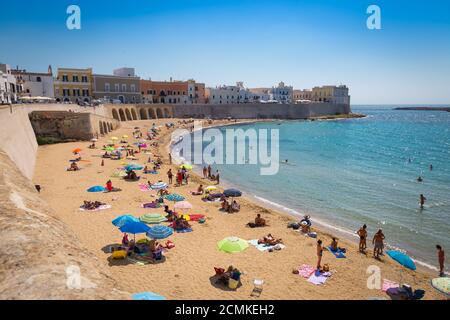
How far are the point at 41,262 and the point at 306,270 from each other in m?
8.46

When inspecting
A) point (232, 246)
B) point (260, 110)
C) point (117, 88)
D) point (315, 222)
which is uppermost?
point (117, 88)

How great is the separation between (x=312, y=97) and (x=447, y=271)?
117070 mm

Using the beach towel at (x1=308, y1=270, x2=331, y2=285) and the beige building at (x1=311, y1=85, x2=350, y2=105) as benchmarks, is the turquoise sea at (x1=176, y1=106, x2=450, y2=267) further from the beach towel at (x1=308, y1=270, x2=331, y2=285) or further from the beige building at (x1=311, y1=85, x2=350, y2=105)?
the beige building at (x1=311, y1=85, x2=350, y2=105)

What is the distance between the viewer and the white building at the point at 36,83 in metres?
52.4

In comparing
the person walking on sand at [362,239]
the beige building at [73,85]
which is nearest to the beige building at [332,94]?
the beige building at [73,85]

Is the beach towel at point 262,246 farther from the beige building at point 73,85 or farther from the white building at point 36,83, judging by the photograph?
the beige building at point 73,85

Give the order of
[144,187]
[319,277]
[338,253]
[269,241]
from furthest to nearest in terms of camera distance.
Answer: [144,187]
[269,241]
[338,253]
[319,277]

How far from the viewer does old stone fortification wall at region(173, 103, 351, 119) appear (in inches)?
3132

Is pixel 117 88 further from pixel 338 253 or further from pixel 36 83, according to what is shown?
pixel 338 253

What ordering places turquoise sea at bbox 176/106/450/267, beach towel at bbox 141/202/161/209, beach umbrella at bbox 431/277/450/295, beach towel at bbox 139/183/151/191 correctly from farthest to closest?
beach towel at bbox 139/183/151/191 < beach towel at bbox 141/202/161/209 < turquoise sea at bbox 176/106/450/267 < beach umbrella at bbox 431/277/450/295

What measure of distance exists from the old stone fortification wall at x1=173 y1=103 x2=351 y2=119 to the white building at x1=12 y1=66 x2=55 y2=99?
27.1 meters

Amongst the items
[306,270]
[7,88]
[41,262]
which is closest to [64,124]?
[7,88]

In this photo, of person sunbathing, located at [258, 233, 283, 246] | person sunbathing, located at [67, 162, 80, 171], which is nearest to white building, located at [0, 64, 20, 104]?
person sunbathing, located at [67, 162, 80, 171]

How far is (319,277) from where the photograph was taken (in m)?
11.4
